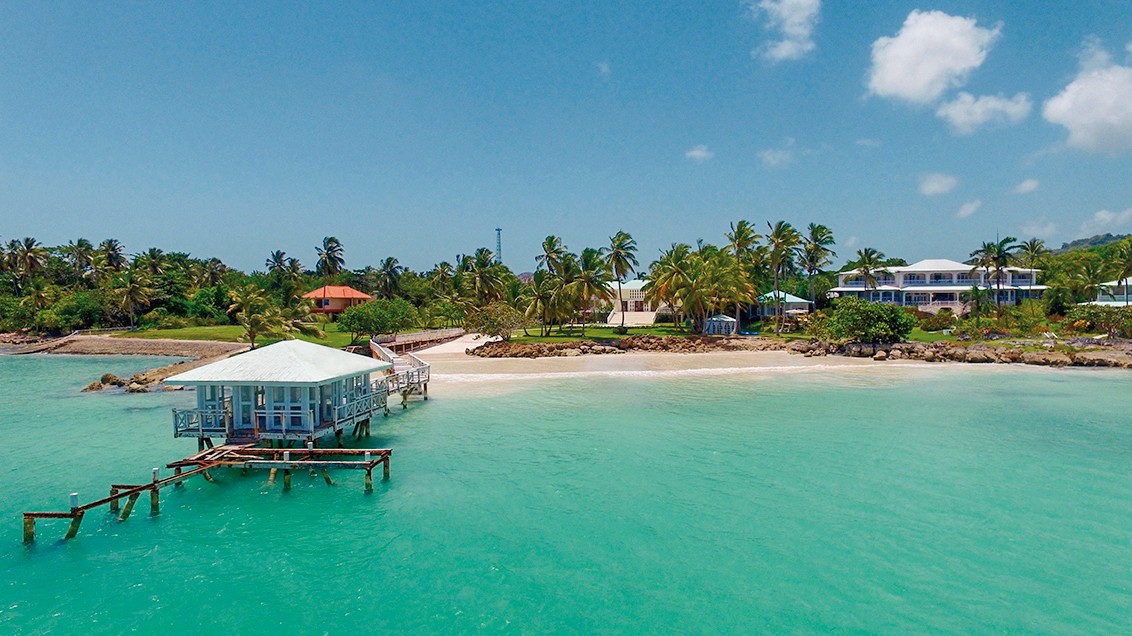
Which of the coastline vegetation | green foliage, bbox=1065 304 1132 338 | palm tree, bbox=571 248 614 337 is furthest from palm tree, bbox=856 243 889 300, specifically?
palm tree, bbox=571 248 614 337

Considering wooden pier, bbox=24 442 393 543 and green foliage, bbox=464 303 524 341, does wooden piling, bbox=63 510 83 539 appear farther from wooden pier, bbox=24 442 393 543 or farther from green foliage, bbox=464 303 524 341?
green foliage, bbox=464 303 524 341

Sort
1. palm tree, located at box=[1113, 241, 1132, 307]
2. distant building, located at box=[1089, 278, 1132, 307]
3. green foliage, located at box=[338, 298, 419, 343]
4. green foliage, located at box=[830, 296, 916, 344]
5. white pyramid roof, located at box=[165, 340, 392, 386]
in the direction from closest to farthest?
white pyramid roof, located at box=[165, 340, 392, 386] < green foliage, located at box=[830, 296, 916, 344] < green foliage, located at box=[338, 298, 419, 343] < palm tree, located at box=[1113, 241, 1132, 307] < distant building, located at box=[1089, 278, 1132, 307]

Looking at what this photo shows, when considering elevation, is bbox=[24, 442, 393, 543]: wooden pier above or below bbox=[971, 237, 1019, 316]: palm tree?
below

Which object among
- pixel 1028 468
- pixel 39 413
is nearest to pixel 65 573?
pixel 39 413

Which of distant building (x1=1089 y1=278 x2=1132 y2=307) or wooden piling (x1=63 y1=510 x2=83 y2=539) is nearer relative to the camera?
wooden piling (x1=63 y1=510 x2=83 y2=539)

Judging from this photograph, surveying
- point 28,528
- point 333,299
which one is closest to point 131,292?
point 333,299

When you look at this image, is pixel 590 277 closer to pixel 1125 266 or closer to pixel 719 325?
pixel 719 325
